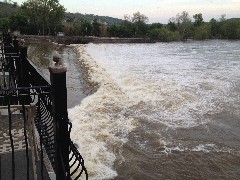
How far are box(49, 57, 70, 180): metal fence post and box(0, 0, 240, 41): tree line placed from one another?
60.2 meters

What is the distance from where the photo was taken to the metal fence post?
9.13 feet

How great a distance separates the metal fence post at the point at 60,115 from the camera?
2.78 metres

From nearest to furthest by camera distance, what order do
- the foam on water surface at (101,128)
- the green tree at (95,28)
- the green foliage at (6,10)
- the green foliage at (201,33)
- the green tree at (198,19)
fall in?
the foam on water surface at (101,128), the green tree at (95,28), the green foliage at (201,33), the green foliage at (6,10), the green tree at (198,19)

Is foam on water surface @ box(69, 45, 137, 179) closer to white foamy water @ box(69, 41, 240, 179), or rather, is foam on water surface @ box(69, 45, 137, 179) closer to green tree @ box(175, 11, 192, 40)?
white foamy water @ box(69, 41, 240, 179)

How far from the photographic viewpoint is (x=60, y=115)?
2926 mm

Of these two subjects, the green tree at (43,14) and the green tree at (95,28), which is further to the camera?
the green tree at (95,28)

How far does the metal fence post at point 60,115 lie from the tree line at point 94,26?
60.2 meters

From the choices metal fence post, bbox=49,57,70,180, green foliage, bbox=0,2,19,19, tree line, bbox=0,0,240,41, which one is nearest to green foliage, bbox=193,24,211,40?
tree line, bbox=0,0,240,41

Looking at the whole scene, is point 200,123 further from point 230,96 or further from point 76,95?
point 76,95

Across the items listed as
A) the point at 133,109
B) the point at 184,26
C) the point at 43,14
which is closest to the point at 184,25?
the point at 184,26

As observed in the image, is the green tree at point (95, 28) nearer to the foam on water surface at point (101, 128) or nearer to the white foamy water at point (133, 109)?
the white foamy water at point (133, 109)

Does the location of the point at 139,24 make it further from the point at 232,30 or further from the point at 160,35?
the point at 232,30

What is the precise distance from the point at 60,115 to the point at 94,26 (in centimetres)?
8446

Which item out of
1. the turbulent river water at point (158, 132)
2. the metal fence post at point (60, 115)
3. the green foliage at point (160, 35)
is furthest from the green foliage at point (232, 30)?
the metal fence post at point (60, 115)
